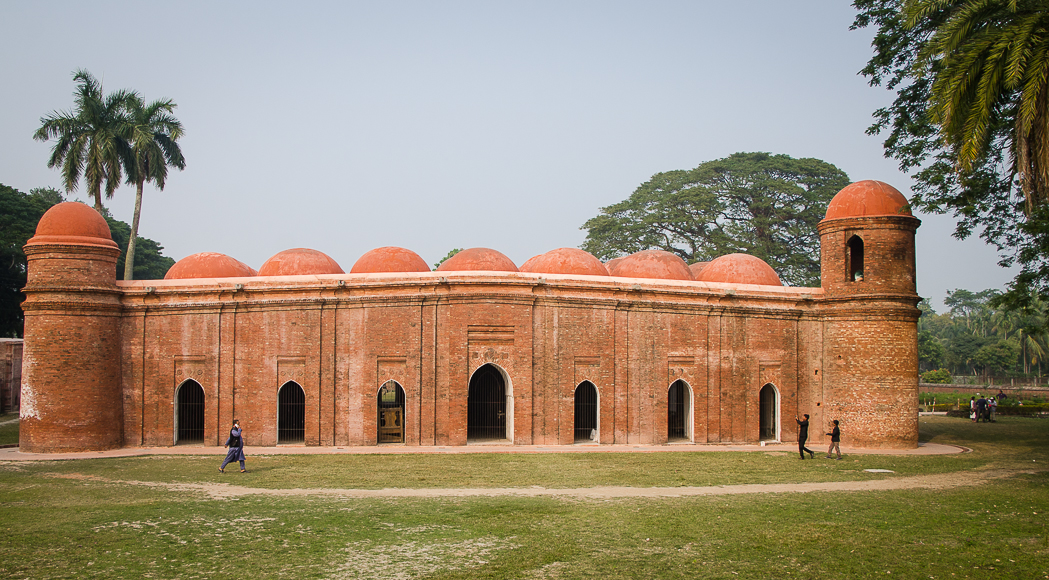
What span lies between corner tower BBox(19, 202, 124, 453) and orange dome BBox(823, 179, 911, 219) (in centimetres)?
1983

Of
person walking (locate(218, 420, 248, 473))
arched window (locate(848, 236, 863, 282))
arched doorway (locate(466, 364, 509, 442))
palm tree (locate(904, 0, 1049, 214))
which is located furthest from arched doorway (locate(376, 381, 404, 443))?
arched window (locate(848, 236, 863, 282))

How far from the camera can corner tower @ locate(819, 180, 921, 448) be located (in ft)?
64.5

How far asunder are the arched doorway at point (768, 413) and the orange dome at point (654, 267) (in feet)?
14.1

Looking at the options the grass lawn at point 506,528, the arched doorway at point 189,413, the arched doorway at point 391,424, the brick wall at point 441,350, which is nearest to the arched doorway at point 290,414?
the brick wall at point 441,350

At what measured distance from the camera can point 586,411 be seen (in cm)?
2023

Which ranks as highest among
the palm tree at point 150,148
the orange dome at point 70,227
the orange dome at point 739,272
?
the palm tree at point 150,148

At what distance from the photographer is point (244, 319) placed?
19.7m

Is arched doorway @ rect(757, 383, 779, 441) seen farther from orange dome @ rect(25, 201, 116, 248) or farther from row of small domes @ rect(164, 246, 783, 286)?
orange dome @ rect(25, 201, 116, 248)

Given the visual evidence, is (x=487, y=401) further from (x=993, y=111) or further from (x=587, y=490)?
(x=993, y=111)

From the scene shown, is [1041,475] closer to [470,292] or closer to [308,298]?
[470,292]

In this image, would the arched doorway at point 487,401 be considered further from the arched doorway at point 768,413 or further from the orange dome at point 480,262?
→ the arched doorway at point 768,413

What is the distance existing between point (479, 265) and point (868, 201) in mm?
10990

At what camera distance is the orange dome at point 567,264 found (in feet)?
69.8

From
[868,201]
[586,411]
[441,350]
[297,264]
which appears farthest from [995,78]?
[297,264]
